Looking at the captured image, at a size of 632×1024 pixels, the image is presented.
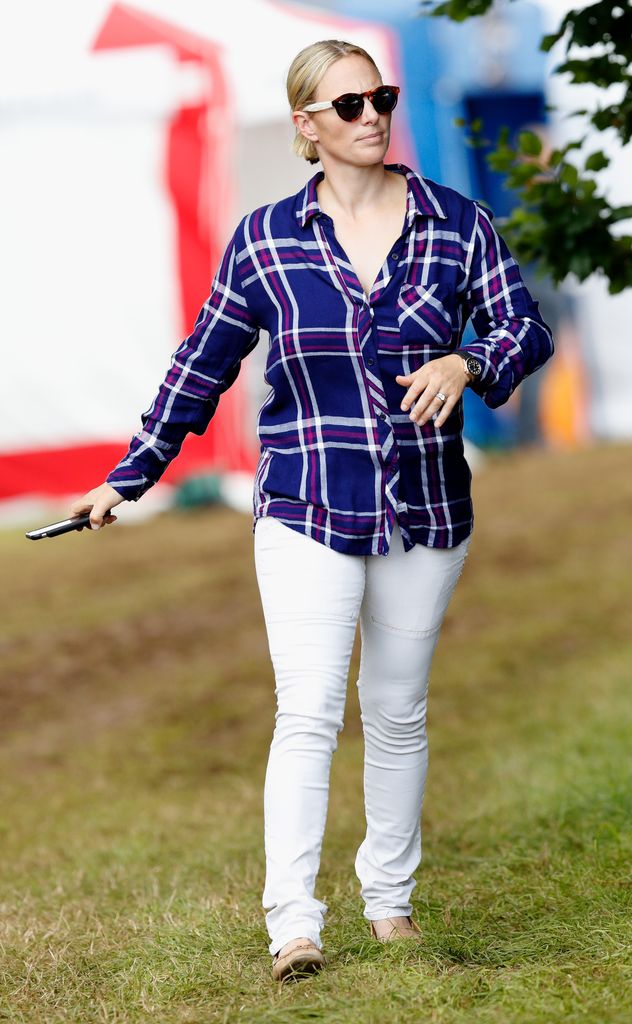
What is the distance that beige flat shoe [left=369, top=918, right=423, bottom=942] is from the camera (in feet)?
10.3

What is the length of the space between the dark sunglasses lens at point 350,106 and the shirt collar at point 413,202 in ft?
0.51

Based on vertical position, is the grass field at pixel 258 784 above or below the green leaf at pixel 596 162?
below

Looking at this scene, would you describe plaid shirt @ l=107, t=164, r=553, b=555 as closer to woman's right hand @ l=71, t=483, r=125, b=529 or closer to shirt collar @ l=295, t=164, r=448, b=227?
shirt collar @ l=295, t=164, r=448, b=227

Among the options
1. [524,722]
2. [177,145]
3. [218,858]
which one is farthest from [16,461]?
[218,858]

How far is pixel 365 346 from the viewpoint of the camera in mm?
2934

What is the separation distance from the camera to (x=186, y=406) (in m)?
3.16

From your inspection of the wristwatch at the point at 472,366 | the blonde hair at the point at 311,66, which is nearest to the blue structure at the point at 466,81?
the blonde hair at the point at 311,66

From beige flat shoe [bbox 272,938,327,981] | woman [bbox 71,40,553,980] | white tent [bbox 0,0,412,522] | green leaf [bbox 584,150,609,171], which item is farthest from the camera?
white tent [bbox 0,0,412,522]

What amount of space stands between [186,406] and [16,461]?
8682 mm

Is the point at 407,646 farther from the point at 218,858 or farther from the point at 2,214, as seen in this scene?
the point at 2,214

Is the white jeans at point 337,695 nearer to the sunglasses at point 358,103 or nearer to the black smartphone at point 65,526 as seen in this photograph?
the black smartphone at point 65,526

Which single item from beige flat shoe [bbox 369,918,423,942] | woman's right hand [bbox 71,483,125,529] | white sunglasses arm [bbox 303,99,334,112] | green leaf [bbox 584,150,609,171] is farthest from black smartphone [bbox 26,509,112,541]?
green leaf [bbox 584,150,609,171]

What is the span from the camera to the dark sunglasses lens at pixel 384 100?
3.01 meters

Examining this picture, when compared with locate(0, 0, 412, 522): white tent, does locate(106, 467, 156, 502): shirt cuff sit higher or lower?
lower
